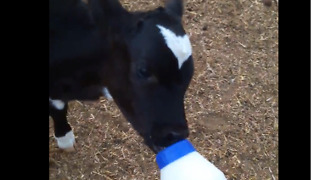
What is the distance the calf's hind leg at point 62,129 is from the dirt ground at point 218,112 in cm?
6

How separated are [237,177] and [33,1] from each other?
63.7 inches

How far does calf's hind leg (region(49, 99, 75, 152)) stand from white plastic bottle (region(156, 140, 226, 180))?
2.56ft

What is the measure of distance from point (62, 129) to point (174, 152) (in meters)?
1.00

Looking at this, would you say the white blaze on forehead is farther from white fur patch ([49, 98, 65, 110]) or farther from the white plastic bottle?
white fur patch ([49, 98, 65, 110])

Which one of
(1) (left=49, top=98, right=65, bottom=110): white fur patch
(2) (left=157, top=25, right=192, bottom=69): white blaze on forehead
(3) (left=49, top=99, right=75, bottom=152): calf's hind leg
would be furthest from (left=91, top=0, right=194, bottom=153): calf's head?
(3) (left=49, top=99, right=75, bottom=152): calf's hind leg

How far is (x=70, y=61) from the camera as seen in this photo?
5.21 ft

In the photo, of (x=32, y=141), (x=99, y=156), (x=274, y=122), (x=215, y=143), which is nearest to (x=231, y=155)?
(x=215, y=143)

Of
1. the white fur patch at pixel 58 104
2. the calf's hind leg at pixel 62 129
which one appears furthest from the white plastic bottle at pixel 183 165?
the calf's hind leg at pixel 62 129

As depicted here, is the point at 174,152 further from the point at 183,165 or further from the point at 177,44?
the point at 177,44

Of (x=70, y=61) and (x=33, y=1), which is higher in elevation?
(x=33, y=1)

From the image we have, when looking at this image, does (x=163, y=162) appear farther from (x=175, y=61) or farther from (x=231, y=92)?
(x=231, y=92)

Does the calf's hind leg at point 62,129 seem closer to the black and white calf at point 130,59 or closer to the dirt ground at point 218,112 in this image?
the dirt ground at point 218,112

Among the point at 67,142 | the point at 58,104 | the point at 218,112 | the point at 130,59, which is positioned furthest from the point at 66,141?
the point at 130,59

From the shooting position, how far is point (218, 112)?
2.58 meters
